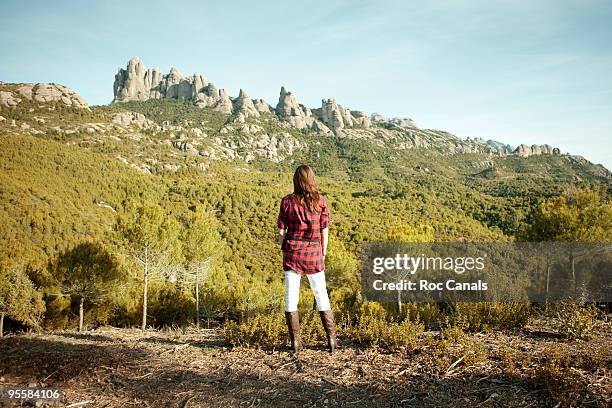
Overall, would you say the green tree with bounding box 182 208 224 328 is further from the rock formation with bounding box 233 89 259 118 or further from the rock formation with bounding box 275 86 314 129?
the rock formation with bounding box 275 86 314 129

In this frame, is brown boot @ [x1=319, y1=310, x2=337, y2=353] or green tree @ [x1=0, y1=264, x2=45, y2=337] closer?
brown boot @ [x1=319, y1=310, x2=337, y2=353]

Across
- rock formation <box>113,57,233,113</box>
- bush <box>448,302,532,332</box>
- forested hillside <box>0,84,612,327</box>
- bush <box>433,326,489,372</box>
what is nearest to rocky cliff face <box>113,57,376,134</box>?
rock formation <box>113,57,233,113</box>

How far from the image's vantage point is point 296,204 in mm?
3646

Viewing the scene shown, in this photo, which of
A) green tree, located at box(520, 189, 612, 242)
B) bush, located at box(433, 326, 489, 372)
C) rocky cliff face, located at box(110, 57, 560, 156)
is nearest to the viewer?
bush, located at box(433, 326, 489, 372)

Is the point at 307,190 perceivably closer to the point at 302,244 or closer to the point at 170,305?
the point at 302,244

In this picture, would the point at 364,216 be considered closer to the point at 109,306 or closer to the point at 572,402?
the point at 109,306

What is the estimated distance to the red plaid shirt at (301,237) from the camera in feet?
11.9

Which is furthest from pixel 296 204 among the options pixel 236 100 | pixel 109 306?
pixel 236 100

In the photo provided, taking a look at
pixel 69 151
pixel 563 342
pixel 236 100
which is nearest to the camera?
pixel 563 342

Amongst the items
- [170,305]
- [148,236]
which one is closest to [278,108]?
[170,305]

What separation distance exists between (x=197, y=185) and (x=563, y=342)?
6490cm

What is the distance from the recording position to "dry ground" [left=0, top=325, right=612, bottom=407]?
271 cm

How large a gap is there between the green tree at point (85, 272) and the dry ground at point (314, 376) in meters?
12.0

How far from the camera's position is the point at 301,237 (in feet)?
12.1
